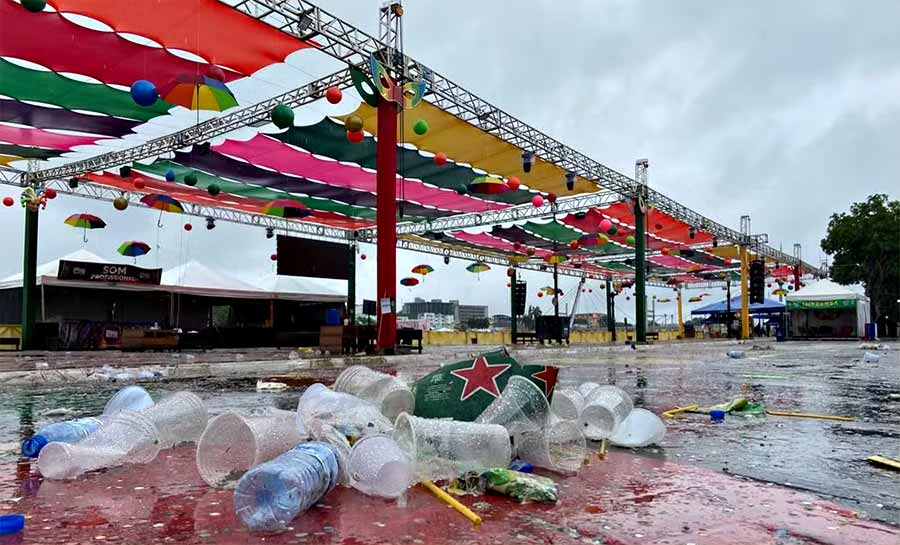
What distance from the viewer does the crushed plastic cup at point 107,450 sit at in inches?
104

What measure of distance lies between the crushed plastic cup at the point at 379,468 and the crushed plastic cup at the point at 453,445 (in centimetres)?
13

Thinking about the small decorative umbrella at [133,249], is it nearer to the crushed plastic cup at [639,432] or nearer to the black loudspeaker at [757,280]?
the crushed plastic cup at [639,432]

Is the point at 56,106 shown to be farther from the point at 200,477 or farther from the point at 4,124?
the point at 200,477

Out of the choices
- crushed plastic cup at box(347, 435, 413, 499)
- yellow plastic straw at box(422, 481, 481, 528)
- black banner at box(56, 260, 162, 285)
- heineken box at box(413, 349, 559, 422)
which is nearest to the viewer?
yellow plastic straw at box(422, 481, 481, 528)

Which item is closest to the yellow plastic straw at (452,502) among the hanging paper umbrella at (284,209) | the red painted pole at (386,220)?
the red painted pole at (386,220)

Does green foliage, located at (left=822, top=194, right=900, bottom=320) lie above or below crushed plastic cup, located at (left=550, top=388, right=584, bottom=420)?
above

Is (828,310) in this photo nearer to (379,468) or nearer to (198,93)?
(198,93)

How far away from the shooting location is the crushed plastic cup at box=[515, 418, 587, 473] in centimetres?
277

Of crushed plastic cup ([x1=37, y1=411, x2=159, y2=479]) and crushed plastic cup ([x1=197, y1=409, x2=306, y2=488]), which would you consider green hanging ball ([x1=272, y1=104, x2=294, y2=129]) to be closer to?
crushed plastic cup ([x1=37, y1=411, x2=159, y2=479])

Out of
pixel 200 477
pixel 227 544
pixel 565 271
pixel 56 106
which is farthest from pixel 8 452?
pixel 565 271

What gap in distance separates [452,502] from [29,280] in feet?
68.7

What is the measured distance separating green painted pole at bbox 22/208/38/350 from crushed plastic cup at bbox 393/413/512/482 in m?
20.2

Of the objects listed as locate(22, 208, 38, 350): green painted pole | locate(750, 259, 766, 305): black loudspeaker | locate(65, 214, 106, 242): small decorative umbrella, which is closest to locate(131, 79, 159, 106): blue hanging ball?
locate(65, 214, 106, 242): small decorative umbrella

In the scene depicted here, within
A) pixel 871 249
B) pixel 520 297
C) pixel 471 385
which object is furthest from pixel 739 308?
pixel 471 385
